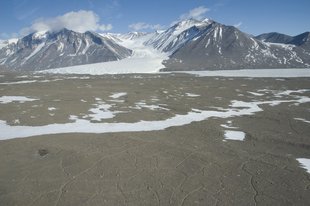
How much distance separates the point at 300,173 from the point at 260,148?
6788 mm

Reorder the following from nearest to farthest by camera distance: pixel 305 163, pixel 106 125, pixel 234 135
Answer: pixel 305 163 → pixel 234 135 → pixel 106 125

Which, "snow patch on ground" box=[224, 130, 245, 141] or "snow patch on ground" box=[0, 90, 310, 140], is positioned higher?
"snow patch on ground" box=[0, 90, 310, 140]

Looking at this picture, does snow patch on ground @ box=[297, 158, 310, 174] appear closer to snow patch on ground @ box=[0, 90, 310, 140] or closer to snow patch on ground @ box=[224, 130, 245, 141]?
snow patch on ground @ box=[224, 130, 245, 141]

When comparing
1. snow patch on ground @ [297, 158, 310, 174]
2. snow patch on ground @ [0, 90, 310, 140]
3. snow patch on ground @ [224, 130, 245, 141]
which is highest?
snow patch on ground @ [0, 90, 310, 140]

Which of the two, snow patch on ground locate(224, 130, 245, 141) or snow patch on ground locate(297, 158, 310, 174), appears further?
snow patch on ground locate(224, 130, 245, 141)

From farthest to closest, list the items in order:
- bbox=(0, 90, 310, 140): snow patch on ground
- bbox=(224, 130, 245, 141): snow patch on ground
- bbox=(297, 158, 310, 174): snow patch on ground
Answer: bbox=(0, 90, 310, 140): snow patch on ground → bbox=(224, 130, 245, 141): snow patch on ground → bbox=(297, 158, 310, 174): snow patch on ground

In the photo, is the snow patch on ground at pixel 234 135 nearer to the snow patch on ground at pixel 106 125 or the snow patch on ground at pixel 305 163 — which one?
the snow patch on ground at pixel 106 125

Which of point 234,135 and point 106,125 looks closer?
point 234,135

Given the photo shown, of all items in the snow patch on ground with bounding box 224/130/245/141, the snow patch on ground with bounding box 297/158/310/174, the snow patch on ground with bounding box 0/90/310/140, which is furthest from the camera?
the snow patch on ground with bounding box 0/90/310/140

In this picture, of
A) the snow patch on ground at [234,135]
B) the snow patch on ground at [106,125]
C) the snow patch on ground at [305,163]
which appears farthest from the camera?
the snow patch on ground at [106,125]

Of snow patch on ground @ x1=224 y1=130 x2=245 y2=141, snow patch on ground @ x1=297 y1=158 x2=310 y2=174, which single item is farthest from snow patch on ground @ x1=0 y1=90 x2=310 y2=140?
snow patch on ground @ x1=297 y1=158 x2=310 y2=174

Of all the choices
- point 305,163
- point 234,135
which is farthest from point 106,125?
point 305,163

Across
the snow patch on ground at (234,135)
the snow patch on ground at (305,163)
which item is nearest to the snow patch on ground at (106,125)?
the snow patch on ground at (234,135)

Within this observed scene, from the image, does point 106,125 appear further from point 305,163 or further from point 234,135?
point 305,163
